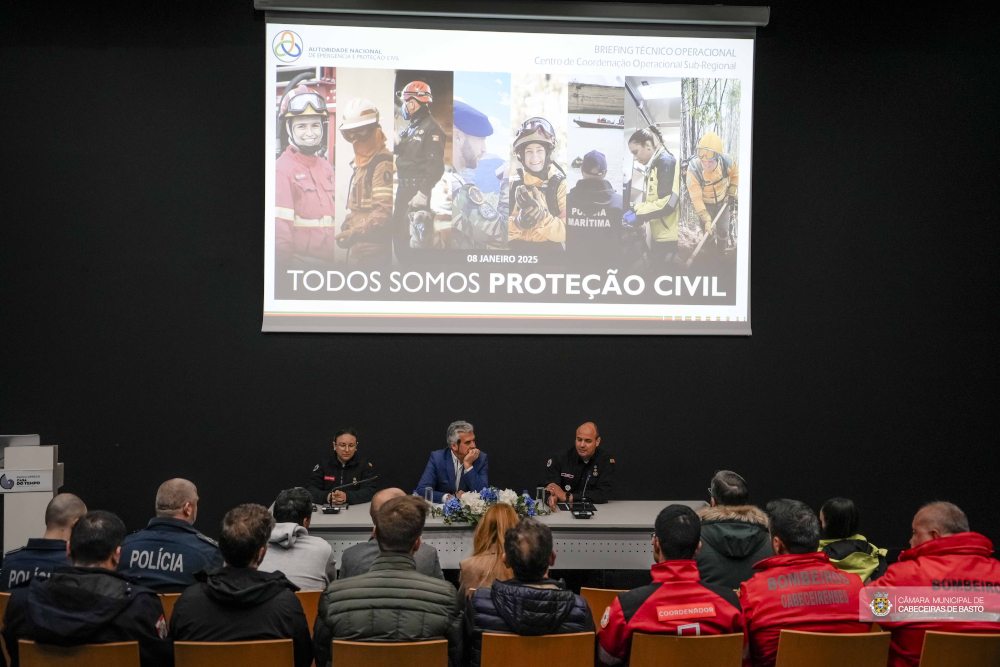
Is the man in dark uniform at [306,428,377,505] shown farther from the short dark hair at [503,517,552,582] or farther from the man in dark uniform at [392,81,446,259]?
the short dark hair at [503,517,552,582]

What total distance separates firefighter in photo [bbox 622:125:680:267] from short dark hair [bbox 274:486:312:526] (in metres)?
3.25

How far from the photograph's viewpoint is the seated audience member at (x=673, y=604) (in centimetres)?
222

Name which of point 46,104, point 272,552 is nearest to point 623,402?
point 272,552

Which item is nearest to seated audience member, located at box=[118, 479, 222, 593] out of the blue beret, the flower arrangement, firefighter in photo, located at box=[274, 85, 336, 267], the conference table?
the conference table

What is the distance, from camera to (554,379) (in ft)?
18.7

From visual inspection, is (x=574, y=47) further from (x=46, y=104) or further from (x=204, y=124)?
(x=46, y=104)

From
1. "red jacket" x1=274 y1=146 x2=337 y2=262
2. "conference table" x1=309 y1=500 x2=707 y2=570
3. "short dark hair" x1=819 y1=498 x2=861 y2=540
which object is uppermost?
"red jacket" x1=274 y1=146 x2=337 y2=262

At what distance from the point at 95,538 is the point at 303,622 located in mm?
666

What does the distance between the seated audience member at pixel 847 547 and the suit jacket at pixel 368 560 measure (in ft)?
4.85

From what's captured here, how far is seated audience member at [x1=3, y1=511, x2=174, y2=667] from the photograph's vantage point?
6.86 feet

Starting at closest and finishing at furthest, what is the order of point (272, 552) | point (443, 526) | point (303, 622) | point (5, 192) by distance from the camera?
point (303, 622), point (272, 552), point (443, 526), point (5, 192)

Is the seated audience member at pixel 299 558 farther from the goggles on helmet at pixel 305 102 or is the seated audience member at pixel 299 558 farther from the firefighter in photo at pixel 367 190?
the goggles on helmet at pixel 305 102

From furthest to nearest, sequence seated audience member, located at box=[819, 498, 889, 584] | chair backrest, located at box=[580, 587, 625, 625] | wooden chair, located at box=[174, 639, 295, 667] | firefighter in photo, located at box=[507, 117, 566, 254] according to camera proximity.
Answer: firefighter in photo, located at box=[507, 117, 566, 254] → seated audience member, located at box=[819, 498, 889, 584] → chair backrest, located at box=[580, 587, 625, 625] → wooden chair, located at box=[174, 639, 295, 667]

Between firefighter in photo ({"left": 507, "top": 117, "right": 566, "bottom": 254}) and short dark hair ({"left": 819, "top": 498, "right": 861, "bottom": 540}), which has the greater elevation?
firefighter in photo ({"left": 507, "top": 117, "right": 566, "bottom": 254})
